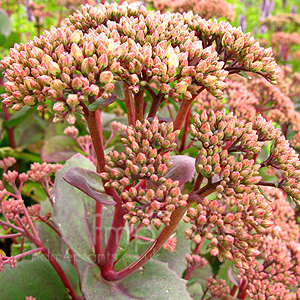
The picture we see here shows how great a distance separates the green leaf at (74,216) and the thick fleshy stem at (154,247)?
94mm

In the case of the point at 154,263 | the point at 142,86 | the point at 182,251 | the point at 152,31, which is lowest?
the point at 182,251

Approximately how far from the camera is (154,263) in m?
1.03

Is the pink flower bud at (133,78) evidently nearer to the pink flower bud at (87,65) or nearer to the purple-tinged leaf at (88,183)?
the pink flower bud at (87,65)

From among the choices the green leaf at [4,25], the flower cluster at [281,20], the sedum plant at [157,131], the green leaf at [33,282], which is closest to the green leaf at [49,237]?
the green leaf at [33,282]

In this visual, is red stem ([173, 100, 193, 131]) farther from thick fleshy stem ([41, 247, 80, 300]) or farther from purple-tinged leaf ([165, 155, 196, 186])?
thick fleshy stem ([41, 247, 80, 300])

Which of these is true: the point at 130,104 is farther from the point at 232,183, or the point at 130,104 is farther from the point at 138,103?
the point at 232,183

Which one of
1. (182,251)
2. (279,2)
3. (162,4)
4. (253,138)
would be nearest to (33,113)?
(162,4)

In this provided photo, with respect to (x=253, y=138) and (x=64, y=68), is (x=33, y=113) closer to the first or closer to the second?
(x=64, y=68)

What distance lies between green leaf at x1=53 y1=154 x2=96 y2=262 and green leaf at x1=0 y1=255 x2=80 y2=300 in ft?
0.59

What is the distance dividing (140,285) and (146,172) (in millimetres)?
473

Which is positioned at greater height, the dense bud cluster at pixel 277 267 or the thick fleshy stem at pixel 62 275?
the dense bud cluster at pixel 277 267

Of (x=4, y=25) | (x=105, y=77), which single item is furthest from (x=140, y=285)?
(x=4, y=25)

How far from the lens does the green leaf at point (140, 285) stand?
0.92 metres

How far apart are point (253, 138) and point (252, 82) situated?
3.49ft
